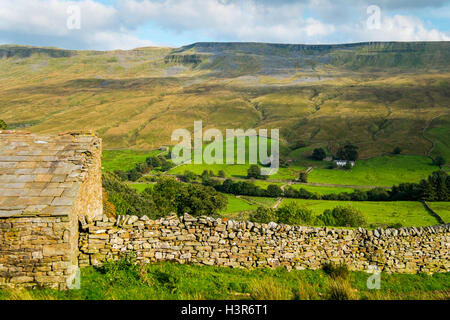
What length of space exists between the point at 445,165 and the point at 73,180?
368 ft

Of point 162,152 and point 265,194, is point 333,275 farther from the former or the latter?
point 162,152

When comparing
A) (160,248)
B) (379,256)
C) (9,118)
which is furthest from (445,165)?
(9,118)

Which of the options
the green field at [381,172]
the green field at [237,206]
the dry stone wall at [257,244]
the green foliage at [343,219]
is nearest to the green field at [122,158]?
the green field at [237,206]

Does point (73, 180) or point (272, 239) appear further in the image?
point (272, 239)

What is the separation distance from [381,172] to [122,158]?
96.8 metres

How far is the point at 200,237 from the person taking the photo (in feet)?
34.2

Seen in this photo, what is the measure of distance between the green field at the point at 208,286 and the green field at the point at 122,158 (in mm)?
97228

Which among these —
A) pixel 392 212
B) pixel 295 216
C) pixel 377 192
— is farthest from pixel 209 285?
pixel 377 192

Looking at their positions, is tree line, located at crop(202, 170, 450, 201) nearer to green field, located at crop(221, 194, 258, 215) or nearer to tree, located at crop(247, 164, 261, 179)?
green field, located at crop(221, 194, 258, 215)

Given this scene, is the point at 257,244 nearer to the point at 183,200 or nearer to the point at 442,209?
the point at 183,200

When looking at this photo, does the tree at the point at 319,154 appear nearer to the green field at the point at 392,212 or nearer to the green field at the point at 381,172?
the green field at the point at 381,172

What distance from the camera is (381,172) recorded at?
9462 cm

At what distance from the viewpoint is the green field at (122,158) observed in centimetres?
11039

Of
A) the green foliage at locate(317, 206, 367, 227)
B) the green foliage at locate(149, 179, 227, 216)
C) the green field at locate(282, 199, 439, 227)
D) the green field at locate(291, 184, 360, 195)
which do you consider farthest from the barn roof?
the green field at locate(291, 184, 360, 195)
